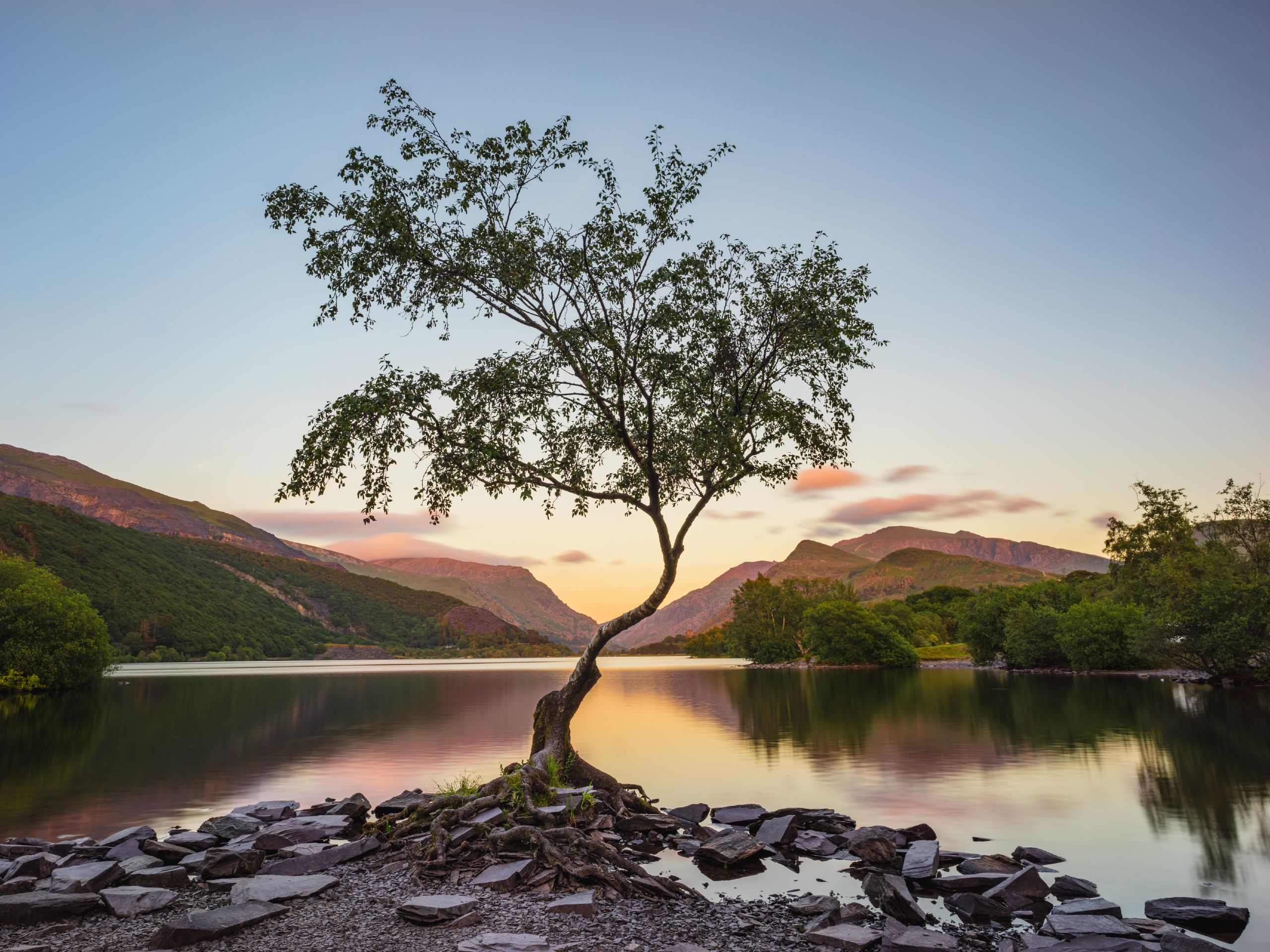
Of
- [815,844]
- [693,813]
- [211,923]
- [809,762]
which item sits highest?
[211,923]

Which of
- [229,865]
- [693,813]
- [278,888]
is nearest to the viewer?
[278,888]

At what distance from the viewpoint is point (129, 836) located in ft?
49.2

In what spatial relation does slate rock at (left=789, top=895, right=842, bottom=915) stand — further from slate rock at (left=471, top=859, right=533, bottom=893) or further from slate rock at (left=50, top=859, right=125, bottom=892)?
slate rock at (left=50, top=859, right=125, bottom=892)

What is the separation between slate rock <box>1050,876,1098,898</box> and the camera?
11773mm

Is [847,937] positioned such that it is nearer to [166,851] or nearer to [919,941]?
[919,941]

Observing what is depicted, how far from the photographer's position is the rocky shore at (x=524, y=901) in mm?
9297

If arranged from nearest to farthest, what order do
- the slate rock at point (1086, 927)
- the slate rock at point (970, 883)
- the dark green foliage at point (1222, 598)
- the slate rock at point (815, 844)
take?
the slate rock at point (1086, 927) → the slate rock at point (970, 883) → the slate rock at point (815, 844) → the dark green foliage at point (1222, 598)

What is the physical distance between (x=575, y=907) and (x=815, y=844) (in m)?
6.39

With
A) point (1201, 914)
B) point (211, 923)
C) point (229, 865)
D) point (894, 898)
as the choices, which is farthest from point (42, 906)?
point (1201, 914)

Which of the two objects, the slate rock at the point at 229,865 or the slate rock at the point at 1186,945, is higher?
the slate rock at the point at 1186,945

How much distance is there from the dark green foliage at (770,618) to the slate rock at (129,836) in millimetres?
138953

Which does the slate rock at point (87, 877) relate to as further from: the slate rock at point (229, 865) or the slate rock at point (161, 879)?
the slate rock at point (229, 865)

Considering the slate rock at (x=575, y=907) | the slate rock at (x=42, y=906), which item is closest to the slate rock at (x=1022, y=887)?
the slate rock at (x=575, y=907)

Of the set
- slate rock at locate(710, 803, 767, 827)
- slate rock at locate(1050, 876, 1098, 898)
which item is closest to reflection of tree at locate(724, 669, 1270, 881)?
slate rock at locate(1050, 876, 1098, 898)
